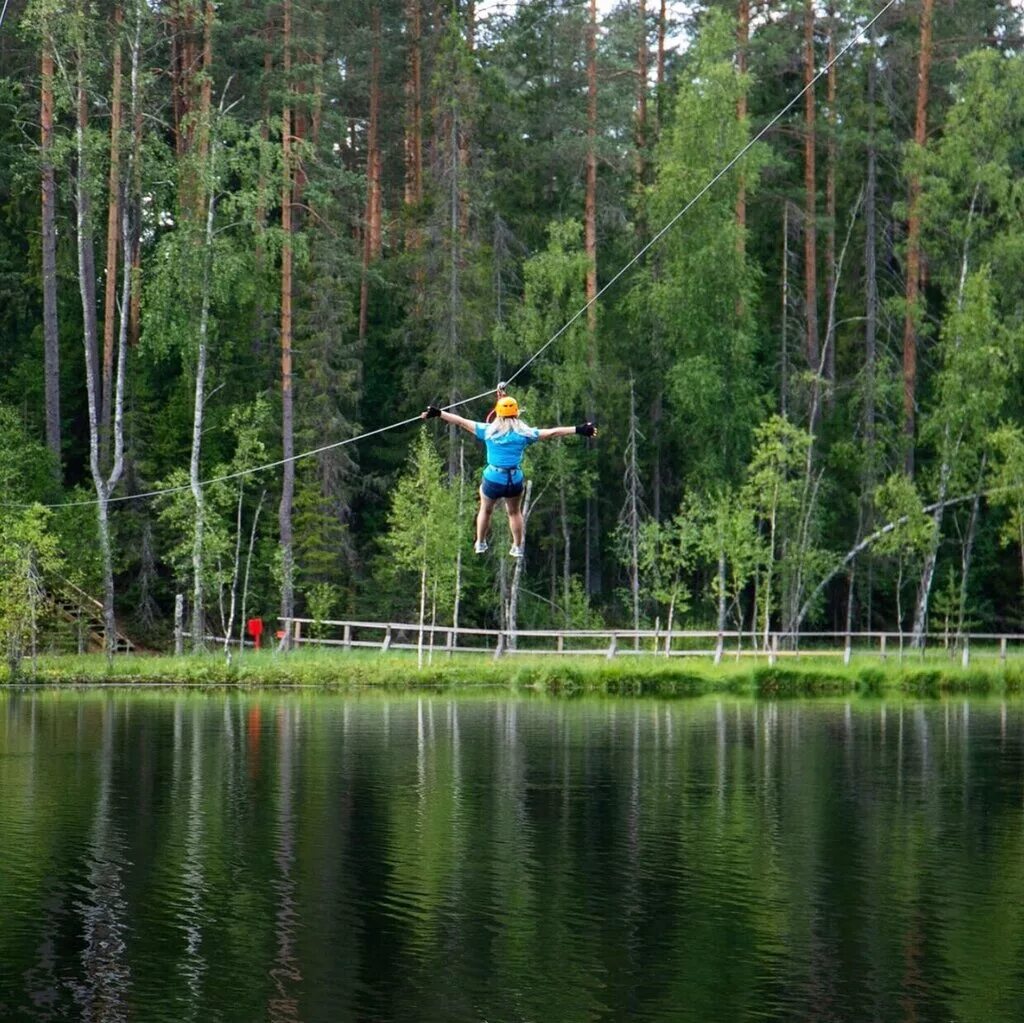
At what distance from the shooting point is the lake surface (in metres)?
16.5

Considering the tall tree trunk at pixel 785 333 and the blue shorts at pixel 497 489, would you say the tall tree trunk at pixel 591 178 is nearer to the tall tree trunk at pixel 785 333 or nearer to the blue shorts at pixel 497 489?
the tall tree trunk at pixel 785 333

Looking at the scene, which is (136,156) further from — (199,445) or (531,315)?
(531,315)

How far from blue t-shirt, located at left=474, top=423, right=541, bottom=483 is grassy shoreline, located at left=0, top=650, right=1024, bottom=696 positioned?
74.9 feet

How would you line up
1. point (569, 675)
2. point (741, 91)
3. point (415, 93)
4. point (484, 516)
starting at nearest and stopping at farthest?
point (484, 516), point (569, 675), point (741, 91), point (415, 93)

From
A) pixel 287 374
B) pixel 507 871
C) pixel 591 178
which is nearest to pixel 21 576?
pixel 287 374

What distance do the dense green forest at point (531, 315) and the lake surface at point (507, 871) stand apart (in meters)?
13.5

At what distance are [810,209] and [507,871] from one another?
114 ft

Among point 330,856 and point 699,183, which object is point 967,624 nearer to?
point 699,183

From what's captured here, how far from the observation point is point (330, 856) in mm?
22516

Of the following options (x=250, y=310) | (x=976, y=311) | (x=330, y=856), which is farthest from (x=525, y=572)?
(x=330, y=856)

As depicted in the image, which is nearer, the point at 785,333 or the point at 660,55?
the point at 785,333

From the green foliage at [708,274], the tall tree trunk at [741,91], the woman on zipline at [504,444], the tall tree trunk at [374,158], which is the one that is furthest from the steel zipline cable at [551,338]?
the tall tree trunk at [374,158]

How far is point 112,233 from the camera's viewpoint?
47781 mm

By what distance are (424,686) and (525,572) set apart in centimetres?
1182
